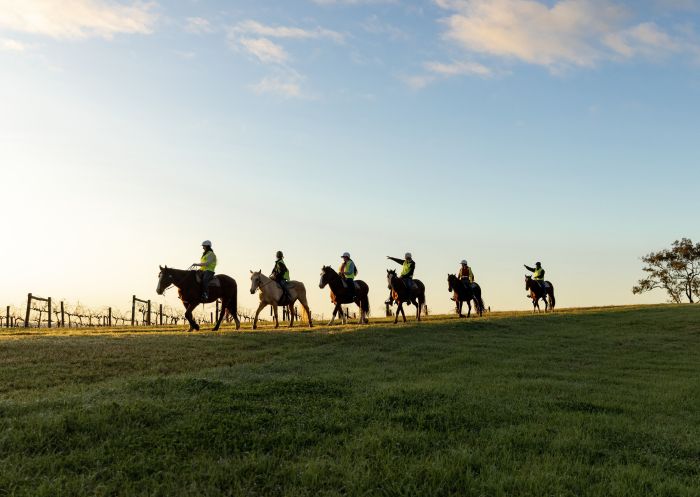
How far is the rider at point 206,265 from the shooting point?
2547 cm

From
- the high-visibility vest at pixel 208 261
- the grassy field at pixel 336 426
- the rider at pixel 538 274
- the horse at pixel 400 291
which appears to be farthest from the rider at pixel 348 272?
the rider at pixel 538 274

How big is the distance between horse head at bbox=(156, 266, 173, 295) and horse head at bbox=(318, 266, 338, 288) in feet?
24.3

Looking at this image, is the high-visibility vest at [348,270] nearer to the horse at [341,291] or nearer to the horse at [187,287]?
the horse at [341,291]

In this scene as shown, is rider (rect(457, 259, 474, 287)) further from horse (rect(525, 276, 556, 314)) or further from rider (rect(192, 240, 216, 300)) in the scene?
rider (rect(192, 240, 216, 300))

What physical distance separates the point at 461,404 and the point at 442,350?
9.65 m

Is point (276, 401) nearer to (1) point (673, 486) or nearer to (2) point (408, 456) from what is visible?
(2) point (408, 456)

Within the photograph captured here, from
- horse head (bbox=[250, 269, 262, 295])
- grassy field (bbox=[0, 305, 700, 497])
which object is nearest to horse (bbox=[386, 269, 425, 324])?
horse head (bbox=[250, 269, 262, 295])

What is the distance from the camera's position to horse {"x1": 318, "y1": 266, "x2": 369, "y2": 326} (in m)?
28.5

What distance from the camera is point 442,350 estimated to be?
1997 cm

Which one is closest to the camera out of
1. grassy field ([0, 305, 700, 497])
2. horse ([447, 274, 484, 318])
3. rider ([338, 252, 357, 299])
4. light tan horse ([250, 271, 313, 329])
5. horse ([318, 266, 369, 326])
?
grassy field ([0, 305, 700, 497])

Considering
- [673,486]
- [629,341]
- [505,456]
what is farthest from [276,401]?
[629,341]

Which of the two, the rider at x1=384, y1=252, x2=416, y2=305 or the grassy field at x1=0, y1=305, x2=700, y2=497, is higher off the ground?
the rider at x1=384, y1=252, x2=416, y2=305

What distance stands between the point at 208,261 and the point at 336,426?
18254mm

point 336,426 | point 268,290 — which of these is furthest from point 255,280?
point 336,426
